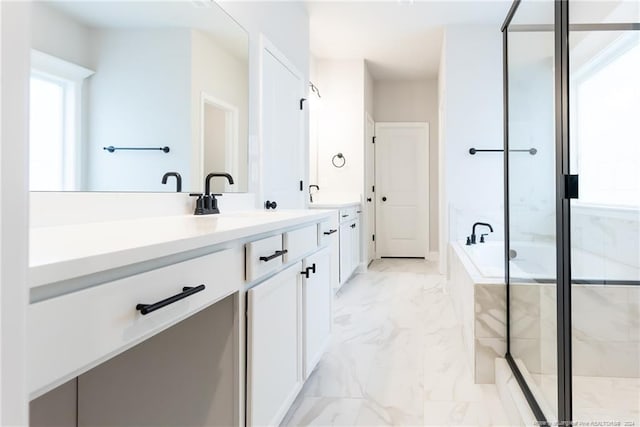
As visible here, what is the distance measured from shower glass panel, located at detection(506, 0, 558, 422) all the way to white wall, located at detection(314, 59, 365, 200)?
9.93ft

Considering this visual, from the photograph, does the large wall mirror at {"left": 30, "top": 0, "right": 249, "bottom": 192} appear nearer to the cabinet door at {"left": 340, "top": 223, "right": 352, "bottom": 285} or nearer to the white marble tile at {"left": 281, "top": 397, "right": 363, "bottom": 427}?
the white marble tile at {"left": 281, "top": 397, "right": 363, "bottom": 427}

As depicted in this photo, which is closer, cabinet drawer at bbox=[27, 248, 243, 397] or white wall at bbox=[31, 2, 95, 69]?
cabinet drawer at bbox=[27, 248, 243, 397]

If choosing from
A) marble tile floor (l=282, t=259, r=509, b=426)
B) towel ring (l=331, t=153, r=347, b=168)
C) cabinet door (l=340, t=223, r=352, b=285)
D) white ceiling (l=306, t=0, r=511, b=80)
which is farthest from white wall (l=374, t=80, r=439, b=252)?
marble tile floor (l=282, t=259, r=509, b=426)

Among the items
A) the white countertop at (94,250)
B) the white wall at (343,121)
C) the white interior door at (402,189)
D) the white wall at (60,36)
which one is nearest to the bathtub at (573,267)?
the white countertop at (94,250)

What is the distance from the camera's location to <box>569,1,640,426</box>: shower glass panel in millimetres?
1349

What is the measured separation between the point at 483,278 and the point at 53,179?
1.91 m

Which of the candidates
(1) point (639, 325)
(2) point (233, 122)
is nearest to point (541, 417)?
(1) point (639, 325)

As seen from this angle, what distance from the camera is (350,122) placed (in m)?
5.11

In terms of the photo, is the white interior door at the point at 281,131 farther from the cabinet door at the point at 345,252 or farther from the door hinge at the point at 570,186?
the door hinge at the point at 570,186

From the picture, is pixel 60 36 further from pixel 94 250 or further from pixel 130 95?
pixel 94 250

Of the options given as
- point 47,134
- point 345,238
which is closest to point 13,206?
point 47,134

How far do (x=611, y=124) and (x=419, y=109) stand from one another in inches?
190

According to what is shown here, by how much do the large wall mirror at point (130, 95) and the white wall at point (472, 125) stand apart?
8.72 feet

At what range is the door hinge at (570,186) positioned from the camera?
4.27 feet
